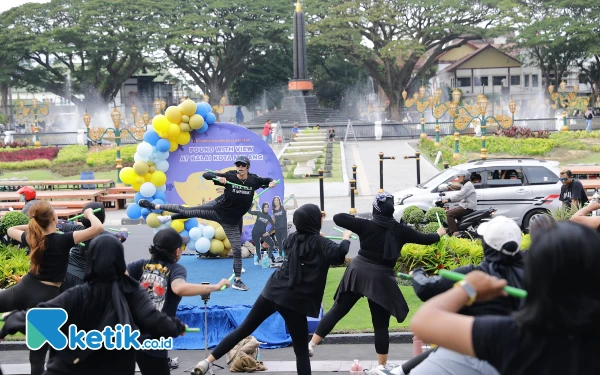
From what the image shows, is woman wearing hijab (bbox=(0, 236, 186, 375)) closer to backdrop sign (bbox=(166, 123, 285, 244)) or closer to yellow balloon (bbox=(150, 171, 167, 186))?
yellow balloon (bbox=(150, 171, 167, 186))

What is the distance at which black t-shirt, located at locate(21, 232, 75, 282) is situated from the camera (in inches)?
271

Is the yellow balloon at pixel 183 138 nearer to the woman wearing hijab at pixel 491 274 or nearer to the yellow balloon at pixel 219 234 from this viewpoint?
the yellow balloon at pixel 219 234

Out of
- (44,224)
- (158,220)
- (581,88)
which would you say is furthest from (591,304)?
(581,88)

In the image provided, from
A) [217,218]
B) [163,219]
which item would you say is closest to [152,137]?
[163,219]

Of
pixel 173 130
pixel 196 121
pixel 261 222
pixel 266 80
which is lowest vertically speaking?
pixel 261 222

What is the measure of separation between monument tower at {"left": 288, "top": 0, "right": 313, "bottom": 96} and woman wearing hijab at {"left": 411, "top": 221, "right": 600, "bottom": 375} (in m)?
47.1

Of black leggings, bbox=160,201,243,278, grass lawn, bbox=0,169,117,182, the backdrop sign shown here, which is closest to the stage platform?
black leggings, bbox=160,201,243,278

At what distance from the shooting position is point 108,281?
5.00m

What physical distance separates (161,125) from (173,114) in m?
0.27

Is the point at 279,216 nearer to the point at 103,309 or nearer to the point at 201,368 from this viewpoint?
the point at 201,368

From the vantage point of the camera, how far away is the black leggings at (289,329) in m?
7.20

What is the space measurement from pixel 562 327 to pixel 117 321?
8.88 ft

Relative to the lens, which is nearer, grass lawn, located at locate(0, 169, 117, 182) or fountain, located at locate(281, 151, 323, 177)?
fountain, located at locate(281, 151, 323, 177)

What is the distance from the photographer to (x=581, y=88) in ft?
267
